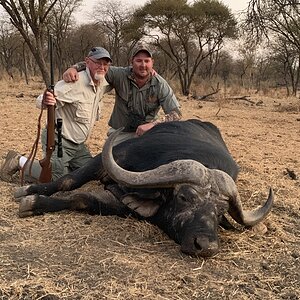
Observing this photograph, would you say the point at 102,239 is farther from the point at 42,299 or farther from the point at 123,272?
the point at 42,299

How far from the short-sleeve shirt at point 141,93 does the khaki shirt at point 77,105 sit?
284mm

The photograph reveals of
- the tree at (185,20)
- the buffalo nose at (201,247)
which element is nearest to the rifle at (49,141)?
the buffalo nose at (201,247)

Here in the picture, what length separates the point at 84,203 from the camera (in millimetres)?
4121

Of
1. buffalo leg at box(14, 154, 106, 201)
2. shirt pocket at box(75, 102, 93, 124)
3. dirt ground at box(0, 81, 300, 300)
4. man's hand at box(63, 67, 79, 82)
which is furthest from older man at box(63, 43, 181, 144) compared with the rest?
dirt ground at box(0, 81, 300, 300)

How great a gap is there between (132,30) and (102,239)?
22.7 meters

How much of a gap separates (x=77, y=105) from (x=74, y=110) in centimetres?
8

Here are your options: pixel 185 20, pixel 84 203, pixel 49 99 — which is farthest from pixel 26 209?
pixel 185 20

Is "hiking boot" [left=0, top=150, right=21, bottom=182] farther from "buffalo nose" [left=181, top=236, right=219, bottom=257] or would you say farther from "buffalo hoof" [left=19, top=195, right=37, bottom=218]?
"buffalo nose" [left=181, top=236, right=219, bottom=257]

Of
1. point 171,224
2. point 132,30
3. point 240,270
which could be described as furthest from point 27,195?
point 132,30

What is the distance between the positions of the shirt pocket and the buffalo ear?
1.81 m

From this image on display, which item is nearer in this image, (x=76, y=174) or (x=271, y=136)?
(x=76, y=174)

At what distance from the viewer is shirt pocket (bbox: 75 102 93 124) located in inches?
206

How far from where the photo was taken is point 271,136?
9750mm

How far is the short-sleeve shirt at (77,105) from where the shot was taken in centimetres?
515
